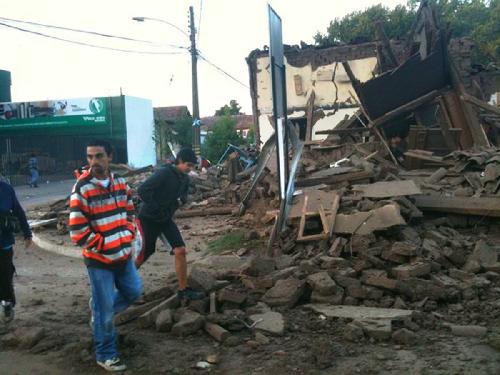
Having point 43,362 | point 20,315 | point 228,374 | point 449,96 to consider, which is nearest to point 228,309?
point 228,374

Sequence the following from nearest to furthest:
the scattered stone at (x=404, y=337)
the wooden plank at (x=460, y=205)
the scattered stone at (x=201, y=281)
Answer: the scattered stone at (x=404, y=337) → the scattered stone at (x=201, y=281) → the wooden plank at (x=460, y=205)

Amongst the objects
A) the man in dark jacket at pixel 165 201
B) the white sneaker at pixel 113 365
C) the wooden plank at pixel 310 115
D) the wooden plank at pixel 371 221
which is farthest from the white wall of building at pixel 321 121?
the white sneaker at pixel 113 365

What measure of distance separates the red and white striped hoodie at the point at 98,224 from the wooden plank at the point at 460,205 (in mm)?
4949

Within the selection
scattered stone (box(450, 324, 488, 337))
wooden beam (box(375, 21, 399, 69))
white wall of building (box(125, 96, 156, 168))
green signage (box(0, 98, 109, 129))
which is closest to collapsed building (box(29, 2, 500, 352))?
scattered stone (box(450, 324, 488, 337))

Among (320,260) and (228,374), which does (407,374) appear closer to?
(228,374)

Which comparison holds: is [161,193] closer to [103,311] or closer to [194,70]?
[103,311]

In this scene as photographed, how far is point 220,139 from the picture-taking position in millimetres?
32438

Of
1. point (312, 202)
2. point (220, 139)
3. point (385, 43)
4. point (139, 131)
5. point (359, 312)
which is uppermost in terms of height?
point (385, 43)

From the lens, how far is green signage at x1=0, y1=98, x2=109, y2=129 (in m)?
31.8

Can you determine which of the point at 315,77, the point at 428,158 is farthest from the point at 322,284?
the point at 315,77

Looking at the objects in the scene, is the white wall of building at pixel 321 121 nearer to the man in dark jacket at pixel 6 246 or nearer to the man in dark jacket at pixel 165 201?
the man in dark jacket at pixel 165 201

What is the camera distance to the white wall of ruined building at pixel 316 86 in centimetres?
2434

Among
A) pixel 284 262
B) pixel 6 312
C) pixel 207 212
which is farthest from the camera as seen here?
pixel 207 212

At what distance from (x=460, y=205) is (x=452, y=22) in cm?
3276
